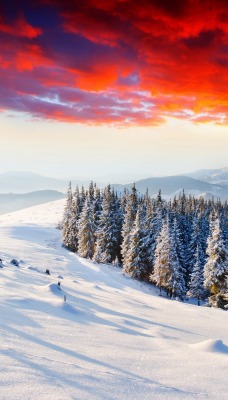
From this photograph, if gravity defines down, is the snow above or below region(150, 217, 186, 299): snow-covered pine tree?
above

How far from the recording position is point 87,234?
5872 centimetres

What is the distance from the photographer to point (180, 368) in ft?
22.7

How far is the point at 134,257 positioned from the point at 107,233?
9302 millimetres

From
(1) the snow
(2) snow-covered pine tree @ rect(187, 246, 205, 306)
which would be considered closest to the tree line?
(2) snow-covered pine tree @ rect(187, 246, 205, 306)

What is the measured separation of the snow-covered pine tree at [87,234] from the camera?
192 feet

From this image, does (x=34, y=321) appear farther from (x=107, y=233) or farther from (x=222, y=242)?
(x=107, y=233)

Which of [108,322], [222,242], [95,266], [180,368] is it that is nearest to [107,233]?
[95,266]

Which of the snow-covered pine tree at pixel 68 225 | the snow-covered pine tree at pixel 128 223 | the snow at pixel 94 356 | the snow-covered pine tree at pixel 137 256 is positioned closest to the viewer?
the snow at pixel 94 356

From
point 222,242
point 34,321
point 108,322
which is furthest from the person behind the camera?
point 222,242

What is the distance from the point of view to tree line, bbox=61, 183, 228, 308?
40344 mm

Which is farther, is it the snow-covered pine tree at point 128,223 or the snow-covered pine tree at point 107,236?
the snow-covered pine tree at point 107,236

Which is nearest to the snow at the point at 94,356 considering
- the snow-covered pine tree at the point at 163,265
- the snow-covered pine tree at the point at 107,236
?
the snow-covered pine tree at the point at 163,265

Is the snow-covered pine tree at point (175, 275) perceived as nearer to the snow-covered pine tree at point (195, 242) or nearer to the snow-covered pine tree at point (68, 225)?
the snow-covered pine tree at point (195, 242)

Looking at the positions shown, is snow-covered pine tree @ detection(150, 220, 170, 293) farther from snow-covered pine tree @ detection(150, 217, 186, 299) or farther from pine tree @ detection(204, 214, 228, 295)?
pine tree @ detection(204, 214, 228, 295)
